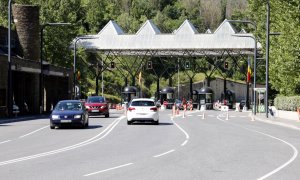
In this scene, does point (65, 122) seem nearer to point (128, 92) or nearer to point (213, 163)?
point (213, 163)

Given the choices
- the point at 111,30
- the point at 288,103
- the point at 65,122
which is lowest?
the point at 65,122

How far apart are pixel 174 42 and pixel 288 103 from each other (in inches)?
1642

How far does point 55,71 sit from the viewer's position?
67.1 m

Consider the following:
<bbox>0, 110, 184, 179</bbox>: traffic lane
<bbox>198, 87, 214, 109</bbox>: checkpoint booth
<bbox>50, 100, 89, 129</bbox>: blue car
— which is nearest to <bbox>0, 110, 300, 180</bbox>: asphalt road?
<bbox>0, 110, 184, 179</bbox>: traffic lane

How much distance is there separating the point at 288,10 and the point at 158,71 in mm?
92935

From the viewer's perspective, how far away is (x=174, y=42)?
9600 cm

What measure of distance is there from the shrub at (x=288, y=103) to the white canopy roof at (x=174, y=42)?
3092cm

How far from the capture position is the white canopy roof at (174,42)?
9325 centimetres

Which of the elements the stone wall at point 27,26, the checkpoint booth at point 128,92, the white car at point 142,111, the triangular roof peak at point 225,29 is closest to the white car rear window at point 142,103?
the white car at point 142,111

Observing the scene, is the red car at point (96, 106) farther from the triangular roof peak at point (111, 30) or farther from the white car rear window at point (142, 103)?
the triangular roof peak at point (111, 30)

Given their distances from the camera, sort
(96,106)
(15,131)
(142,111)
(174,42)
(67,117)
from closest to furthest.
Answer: (15,131), (67,117), (142,111), (96,106), (174,42)

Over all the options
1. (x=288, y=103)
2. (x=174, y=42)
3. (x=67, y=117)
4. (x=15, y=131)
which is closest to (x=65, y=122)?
(x=67, y=117)

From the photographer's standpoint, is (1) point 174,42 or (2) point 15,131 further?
(1) point 174,42

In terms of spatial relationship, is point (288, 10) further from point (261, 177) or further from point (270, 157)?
point (261, 177)
